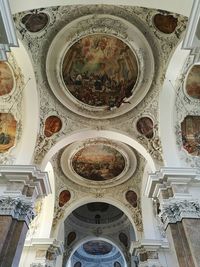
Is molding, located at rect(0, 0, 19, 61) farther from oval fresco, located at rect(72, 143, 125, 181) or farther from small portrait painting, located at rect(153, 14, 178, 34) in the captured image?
oval fresco, located at rect(72, 143, 125, 181)

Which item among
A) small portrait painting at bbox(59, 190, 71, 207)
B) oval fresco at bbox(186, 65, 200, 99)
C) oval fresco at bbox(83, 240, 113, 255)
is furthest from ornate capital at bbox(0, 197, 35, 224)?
oval fresco at bbox(83, 240, 113, 255)

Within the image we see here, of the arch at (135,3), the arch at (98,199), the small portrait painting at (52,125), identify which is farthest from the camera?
the arch at (98,199)

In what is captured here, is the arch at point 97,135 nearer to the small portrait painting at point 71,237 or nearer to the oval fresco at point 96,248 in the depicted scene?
the small portrait painting at point 71,237

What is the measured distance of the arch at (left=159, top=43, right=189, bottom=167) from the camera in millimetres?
8711

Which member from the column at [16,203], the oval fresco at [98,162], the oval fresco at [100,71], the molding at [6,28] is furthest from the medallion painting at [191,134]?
the molding at [6,28]

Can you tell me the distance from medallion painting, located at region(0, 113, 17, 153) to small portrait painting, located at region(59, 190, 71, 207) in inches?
202

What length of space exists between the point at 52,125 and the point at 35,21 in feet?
11.7

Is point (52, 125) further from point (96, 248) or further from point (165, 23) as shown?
point (96, 248)

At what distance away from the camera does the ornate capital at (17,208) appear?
24.0 feet

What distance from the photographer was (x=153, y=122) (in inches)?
378

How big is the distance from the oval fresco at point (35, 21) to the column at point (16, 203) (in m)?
4.25

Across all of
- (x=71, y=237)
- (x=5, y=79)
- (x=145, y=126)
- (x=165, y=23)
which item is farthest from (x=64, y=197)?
(x=165, y=23)

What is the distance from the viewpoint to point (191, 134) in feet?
30.8

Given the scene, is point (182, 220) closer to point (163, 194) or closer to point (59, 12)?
point (163, 194)
